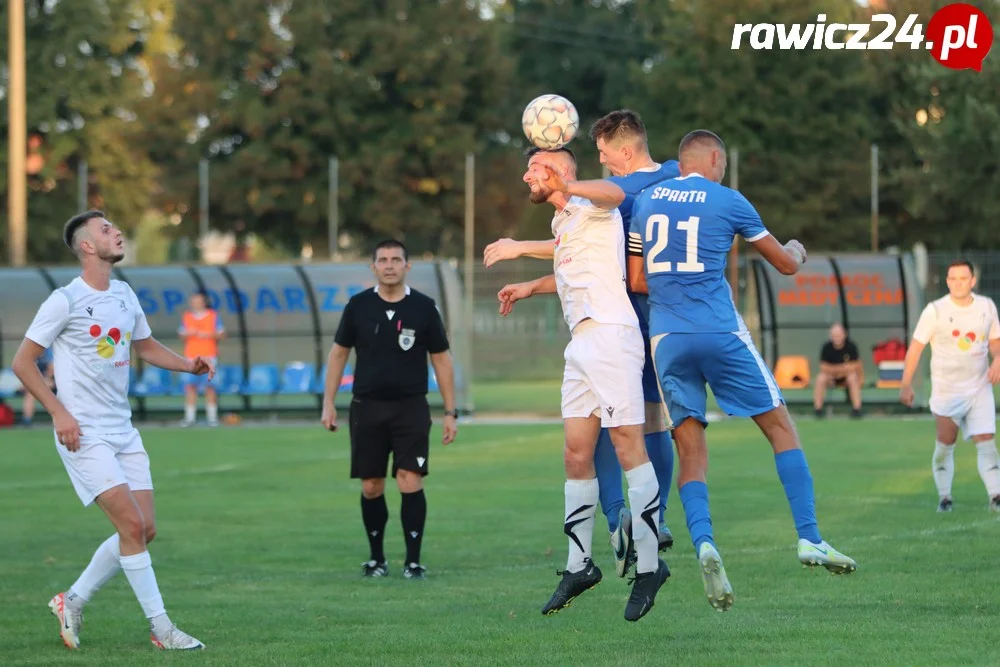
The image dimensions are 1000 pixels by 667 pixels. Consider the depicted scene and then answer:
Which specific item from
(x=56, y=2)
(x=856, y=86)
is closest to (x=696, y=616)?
(x=856, y=86)

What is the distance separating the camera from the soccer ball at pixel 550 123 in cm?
838

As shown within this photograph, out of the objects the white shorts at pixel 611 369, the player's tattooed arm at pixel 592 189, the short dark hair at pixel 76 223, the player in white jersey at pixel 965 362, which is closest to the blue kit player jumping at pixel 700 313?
the white shorts at pixel 611 369

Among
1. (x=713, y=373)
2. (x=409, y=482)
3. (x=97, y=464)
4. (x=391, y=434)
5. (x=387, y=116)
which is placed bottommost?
(x=409, y=482)

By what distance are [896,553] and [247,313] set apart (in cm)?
1970

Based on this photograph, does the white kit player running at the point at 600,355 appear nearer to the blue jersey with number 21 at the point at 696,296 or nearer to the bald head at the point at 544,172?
the bald head at the point at 544,172

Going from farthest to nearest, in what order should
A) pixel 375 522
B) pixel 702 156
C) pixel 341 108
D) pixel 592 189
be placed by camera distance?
pixel 341 108, pixel 375 522, pixel 702 156, pixel 592 189

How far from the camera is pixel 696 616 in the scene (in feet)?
29.3

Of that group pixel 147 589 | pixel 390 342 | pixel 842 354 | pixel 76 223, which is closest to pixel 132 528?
pixel 147 589

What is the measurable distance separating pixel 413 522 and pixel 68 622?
313cm

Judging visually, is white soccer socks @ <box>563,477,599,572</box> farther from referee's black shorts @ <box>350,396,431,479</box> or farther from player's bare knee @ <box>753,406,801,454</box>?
referee's black shorts @ <box>350,396,431,479</box>

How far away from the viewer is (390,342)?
11.3m

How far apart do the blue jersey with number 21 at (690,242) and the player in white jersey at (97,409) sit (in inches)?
108

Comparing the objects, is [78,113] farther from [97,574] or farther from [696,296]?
[696,296]

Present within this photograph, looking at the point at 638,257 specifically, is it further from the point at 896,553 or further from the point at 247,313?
the point at 247,313
